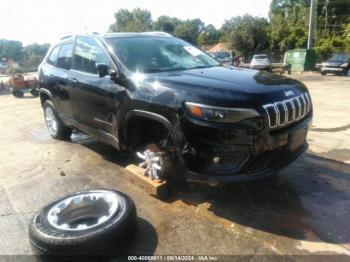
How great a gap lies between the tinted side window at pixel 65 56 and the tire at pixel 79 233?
2.64m

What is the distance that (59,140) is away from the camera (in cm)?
625

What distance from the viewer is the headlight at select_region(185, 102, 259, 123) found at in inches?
111

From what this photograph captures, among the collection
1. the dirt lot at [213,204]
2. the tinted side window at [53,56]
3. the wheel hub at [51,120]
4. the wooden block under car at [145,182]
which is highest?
the tinted side window at [53,56]

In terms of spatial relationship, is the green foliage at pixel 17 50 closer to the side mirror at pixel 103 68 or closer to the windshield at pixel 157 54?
the windshield at pixel 157 54

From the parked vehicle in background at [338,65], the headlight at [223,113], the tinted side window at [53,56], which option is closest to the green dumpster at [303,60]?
the parked vehicle in background at [338,65]

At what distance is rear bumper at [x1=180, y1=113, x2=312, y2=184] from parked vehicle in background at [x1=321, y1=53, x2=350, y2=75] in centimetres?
2077

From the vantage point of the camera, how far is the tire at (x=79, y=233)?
8.43 ft

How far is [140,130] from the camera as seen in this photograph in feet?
12.7

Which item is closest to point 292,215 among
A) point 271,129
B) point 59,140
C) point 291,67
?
point 271,129

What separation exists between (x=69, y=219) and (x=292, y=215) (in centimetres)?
216

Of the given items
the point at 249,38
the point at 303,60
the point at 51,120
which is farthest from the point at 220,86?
the point at 249,38

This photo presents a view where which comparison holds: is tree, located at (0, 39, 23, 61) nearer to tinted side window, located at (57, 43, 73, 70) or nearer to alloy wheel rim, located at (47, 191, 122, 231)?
tinted side window, located at (57, 43, 73, 70)

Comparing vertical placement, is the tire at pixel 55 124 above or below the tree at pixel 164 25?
below

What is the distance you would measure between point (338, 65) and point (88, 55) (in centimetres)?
2058
